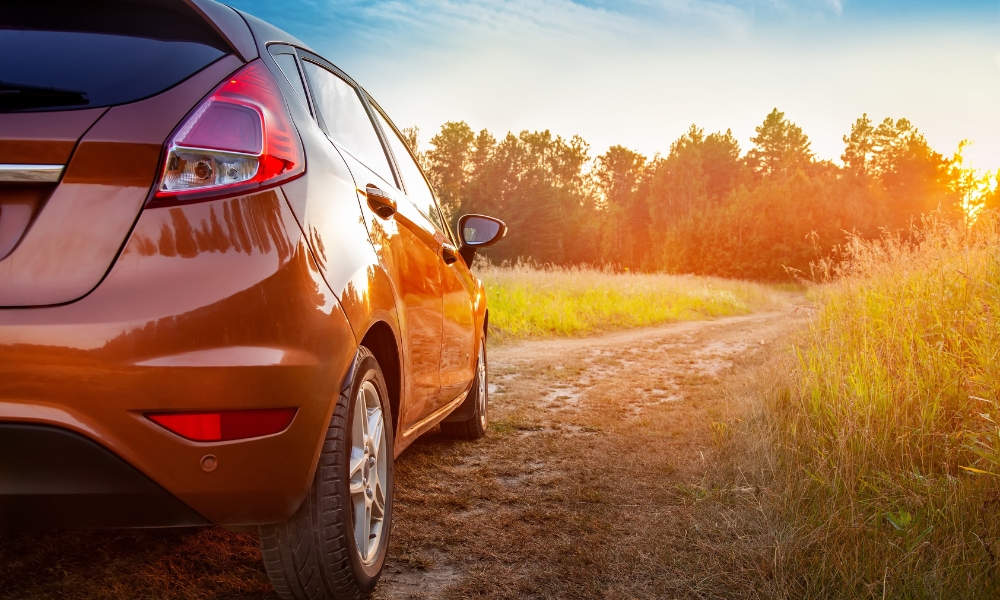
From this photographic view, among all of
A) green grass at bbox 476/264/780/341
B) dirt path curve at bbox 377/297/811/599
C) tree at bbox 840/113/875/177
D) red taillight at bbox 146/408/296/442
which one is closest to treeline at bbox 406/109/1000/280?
tree at bbox 840/113/875/177

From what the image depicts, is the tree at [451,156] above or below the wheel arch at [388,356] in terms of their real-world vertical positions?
above

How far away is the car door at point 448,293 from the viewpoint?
3.40m

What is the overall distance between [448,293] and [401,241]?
2.64ft

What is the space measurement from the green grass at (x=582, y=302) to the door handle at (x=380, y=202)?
8.80 m

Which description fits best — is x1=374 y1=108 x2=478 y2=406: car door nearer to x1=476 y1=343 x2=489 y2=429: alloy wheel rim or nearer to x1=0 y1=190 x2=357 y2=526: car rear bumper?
x1=476 y1=343 x2=489 y2=429: alloy wheel rim

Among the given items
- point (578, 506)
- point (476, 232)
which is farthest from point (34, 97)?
point (476, 232)

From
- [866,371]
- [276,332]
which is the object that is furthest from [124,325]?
[866,371]

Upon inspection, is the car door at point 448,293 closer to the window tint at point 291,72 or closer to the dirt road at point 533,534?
the dirt road at point 533,534

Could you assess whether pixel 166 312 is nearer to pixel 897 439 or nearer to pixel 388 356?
pixel 388 356

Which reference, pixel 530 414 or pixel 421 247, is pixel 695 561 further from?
pixel 530 414

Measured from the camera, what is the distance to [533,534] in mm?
2982

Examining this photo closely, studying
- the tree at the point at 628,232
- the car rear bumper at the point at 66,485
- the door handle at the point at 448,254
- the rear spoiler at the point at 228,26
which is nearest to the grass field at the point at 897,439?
the door handle at the point at 448,254

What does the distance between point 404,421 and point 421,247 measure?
725 mm

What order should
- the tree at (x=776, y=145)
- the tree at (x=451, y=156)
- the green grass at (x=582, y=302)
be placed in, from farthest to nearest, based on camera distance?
1. the tree at (x=776, y=145)
2. the tree at (x=451, y=156)
3. the green grass at (x=582, y=302)
